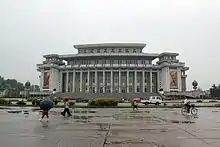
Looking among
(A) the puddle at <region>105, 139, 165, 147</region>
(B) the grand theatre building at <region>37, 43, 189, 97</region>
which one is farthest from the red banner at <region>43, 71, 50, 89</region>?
(A) the puddle at <region>105, 139, 165, 147</region>

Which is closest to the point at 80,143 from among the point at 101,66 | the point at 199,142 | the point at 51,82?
the point at 199,142

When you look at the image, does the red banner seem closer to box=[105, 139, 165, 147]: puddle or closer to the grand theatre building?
the grand theatre building

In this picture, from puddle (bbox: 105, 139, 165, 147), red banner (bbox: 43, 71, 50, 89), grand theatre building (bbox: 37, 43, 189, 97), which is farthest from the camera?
red banner (bbox: 43, 71, 50, 89)

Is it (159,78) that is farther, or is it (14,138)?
(159,78)

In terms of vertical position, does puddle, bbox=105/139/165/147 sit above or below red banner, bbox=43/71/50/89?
below

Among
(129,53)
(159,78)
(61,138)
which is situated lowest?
(61,138)

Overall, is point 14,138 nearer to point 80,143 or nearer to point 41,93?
point 80,143

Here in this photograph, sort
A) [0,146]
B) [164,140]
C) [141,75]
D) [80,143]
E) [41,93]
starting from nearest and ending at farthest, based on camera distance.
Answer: [0,146], [80,143], [164,140], [41,93], [141,75]

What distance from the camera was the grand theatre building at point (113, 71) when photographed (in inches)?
4405

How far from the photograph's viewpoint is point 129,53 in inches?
4513

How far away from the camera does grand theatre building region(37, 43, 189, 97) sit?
→ 111875mm

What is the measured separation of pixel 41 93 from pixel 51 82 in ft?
27.0

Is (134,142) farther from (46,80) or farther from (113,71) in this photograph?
(46,80)

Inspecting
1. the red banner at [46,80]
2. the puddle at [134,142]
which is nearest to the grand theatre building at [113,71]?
the red banner at [46,80]
